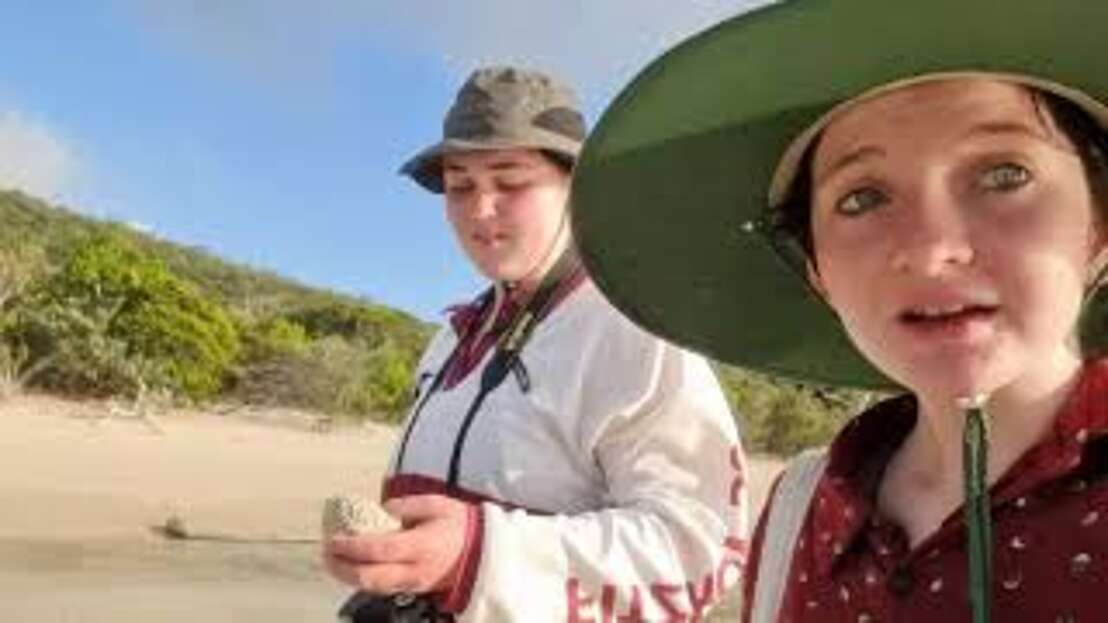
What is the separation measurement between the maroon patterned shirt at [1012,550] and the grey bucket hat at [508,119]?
122 cm

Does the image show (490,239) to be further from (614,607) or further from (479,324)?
(614,607)

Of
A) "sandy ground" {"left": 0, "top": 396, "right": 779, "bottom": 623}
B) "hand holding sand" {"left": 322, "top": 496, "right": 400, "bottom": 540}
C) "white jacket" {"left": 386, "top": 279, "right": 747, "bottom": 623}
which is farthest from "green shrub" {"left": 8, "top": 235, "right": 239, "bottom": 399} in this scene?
"hand holding sand" {"left": 322, "top": 496, "right": 400, "bottom": 540}

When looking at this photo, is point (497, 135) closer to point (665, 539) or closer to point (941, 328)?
point (665, 539)

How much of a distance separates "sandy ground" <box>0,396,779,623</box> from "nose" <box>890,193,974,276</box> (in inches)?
300

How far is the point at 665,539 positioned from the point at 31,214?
3998 centimetres

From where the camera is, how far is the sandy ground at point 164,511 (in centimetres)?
929

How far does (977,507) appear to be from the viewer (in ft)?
5.00

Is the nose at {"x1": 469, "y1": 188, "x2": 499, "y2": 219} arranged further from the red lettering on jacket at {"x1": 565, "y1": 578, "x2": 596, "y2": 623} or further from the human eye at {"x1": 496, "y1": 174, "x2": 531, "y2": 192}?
the red lettering on jacket at {"x1": 565, "y1": 578, "x2": 596, "y2": 623}

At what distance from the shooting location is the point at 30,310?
57.0 ft

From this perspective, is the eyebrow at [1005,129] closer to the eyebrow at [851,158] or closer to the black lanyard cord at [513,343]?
the eyebrow at [851,158]

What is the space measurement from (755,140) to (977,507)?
46cm

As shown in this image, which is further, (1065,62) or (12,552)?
(12,552)

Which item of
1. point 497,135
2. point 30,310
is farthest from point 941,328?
point 30,310

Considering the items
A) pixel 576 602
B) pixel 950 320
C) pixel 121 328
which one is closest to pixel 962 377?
pixel 950 320
